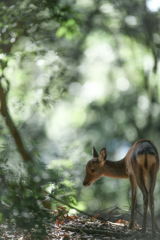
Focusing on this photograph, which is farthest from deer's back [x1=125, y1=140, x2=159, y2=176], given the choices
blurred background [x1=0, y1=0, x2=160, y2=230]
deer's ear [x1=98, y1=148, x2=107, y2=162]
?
blurred background [x1=0, y1=0, x2=160, y2=230]

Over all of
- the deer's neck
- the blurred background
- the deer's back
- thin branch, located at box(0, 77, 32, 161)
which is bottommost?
the deer's back

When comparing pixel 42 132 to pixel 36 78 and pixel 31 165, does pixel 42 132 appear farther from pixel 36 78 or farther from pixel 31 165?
pixel 31 165

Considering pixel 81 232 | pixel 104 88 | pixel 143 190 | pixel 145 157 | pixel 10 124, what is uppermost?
pixel 104 88

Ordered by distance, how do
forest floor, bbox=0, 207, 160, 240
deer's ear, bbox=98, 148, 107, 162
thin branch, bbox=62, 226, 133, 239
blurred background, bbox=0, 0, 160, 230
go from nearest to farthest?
1. forest floor, bbox=0, 207, 160, 240
2. thin branch, bbox=62, 226, 133, 239
3. deer's ear, bbox=98, 148, 107, 162
4. blurred background, bbox=0, 0, 160, 230

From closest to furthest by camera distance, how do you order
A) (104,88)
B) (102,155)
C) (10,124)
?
(102,155) → (10,124) → (104,88)

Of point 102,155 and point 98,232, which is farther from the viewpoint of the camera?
point 102,155

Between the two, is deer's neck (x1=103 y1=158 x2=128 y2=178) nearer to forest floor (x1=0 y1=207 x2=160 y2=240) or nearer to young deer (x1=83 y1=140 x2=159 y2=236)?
young deer (x1=83 y1=140 x2=159 y2=236)

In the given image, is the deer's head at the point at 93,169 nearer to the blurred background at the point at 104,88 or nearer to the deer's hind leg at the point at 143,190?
the deer's hind leg at the point at 143,190

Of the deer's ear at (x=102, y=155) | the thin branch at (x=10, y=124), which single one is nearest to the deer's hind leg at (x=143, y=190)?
the deer's ear at (x=102, y=155)

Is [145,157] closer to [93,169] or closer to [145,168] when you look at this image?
[145,168]

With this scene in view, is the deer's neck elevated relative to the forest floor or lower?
elevated

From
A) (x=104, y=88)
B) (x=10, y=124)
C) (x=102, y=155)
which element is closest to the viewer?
(x=102, y=155)

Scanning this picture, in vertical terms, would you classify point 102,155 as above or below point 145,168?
above

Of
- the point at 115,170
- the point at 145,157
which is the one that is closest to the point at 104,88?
the point at 115,170
